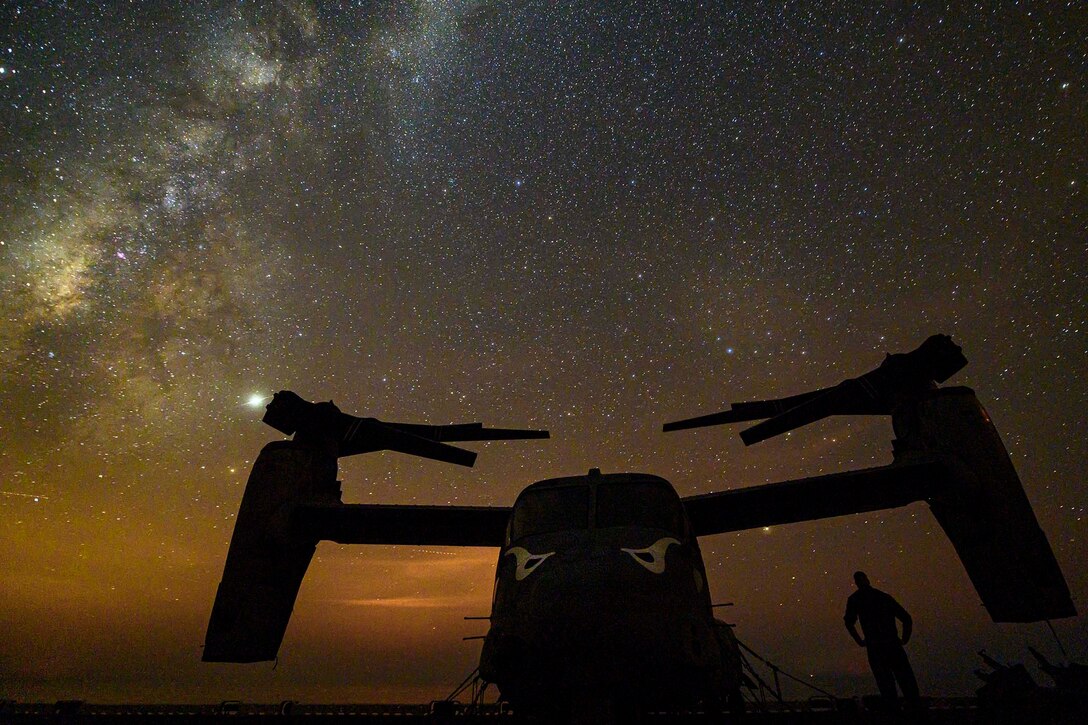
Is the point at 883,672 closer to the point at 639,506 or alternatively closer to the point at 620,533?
the point at 639,506

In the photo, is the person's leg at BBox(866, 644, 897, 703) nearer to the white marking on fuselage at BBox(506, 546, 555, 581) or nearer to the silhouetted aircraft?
the silhouetted aircraft

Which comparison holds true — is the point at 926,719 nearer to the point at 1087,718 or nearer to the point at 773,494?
the point at 1087,718

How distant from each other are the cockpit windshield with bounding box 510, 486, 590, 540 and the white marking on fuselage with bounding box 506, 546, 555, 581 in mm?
531

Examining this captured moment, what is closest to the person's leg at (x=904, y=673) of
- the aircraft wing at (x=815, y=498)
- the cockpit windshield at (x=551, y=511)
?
the aircraft wing at (x=815, y=498)

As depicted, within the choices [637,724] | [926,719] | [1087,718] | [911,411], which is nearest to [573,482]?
[637,724]

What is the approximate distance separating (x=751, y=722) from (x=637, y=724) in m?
5.69

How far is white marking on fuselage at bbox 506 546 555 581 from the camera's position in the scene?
19.3ft

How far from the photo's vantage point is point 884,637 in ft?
27.7

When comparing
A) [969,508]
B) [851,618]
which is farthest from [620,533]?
[969,508]

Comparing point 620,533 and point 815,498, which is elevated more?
point 815,498

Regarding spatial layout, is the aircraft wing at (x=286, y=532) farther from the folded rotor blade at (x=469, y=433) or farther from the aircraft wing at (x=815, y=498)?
the aircraft wing at (x=815, y=498)

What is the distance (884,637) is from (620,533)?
5531 mm

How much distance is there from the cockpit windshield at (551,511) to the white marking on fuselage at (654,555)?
98 cm

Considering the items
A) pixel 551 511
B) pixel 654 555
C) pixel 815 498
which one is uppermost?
pixel 815 498
